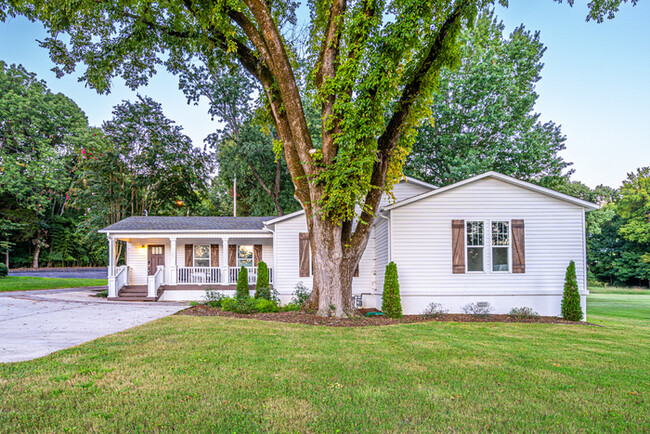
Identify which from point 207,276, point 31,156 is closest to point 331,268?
point 207,276

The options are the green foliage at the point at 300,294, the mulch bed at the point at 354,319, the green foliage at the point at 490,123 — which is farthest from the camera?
the green foliage at the point at 490,123

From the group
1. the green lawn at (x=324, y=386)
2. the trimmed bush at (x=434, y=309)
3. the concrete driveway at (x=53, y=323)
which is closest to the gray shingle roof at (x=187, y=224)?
the concrete driveway at (x=53, y=323)

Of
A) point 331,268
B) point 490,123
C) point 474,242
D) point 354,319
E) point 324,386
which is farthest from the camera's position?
point 490,123

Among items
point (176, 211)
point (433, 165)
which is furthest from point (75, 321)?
point (176, 211)

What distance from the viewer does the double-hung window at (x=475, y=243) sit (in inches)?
468

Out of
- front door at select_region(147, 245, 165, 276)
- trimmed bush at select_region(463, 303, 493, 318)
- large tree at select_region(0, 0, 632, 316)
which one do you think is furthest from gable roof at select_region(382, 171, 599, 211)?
front door at select_region(147, 245, 165, 276)

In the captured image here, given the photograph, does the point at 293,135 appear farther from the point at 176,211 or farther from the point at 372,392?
the point at 176,211

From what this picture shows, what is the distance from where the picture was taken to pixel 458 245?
38.6ft

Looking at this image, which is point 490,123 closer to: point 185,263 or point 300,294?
point 300,294

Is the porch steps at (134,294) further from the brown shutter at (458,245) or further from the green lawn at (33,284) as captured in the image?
the brown shutter at (458,245)

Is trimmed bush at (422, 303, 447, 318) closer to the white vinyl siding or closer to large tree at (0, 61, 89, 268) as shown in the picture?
the white vinyl siding

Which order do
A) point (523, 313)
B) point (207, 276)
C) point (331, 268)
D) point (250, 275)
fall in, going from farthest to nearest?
point (207, 276) → point (250, 275) → point (523, 313) → point (331, 268)

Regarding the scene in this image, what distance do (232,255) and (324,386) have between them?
14447mm

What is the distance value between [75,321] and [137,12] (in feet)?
25.8
